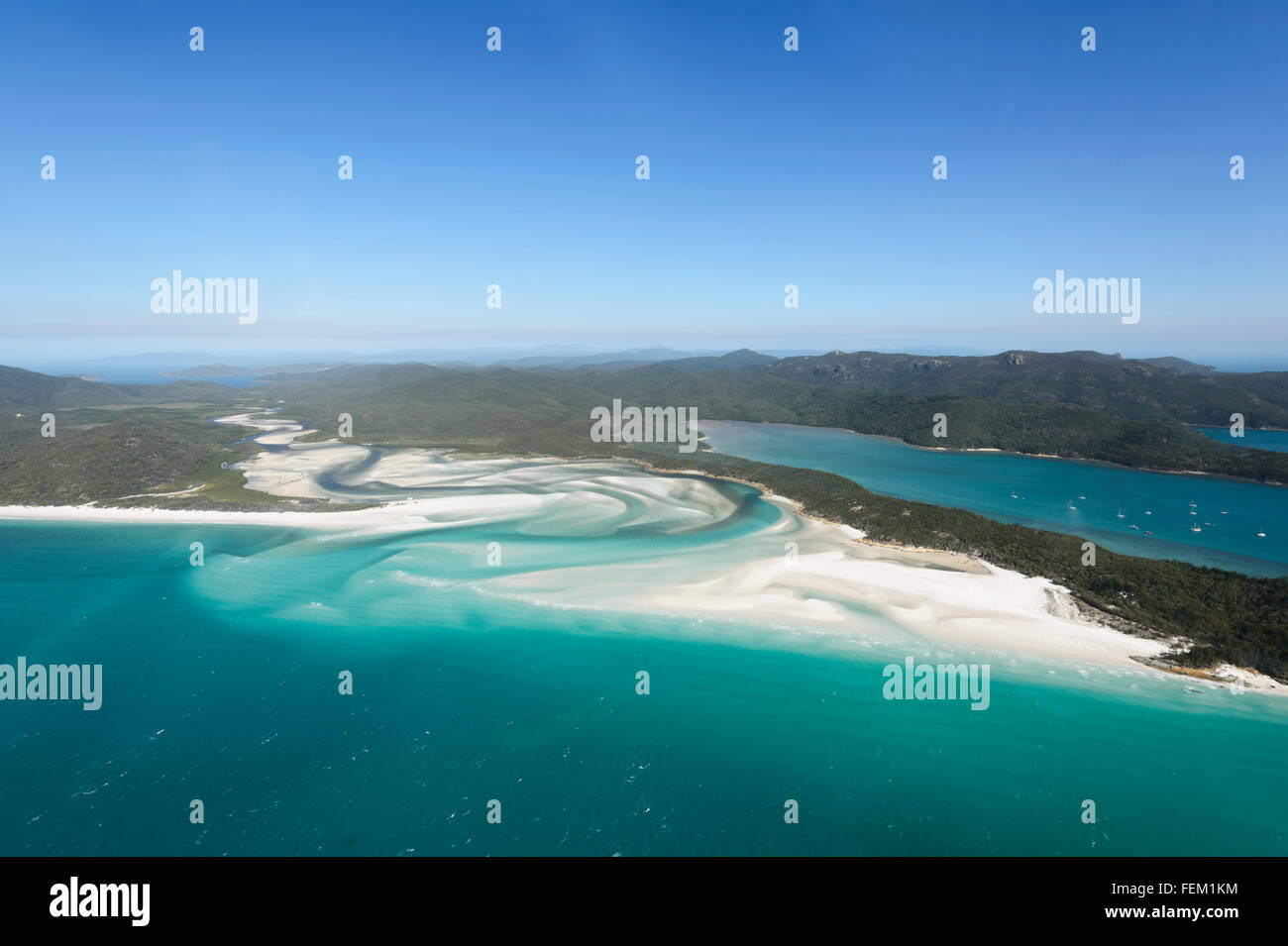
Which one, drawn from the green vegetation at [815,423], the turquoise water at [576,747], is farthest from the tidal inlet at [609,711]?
the green vegetation at [815,423]

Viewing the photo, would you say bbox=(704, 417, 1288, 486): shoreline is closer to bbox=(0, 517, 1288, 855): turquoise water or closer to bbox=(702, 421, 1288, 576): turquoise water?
bbox=(702, 421, 1288, 576): turquoise water

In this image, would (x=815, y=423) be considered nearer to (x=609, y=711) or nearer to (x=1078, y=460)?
(x=1078, y=460)

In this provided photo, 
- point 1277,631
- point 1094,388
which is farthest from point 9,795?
point 1094,388

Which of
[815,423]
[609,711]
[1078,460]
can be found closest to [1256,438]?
[1078,460]

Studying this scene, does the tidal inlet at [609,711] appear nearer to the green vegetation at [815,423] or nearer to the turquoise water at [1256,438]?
the green vegetation at [815,423]

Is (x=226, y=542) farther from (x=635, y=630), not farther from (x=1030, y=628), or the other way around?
(x=1030, y=628)

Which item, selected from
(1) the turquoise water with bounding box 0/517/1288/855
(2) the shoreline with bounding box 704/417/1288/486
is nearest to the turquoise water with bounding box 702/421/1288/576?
(2) the shoreline with bounding box 704/417/1288/486
